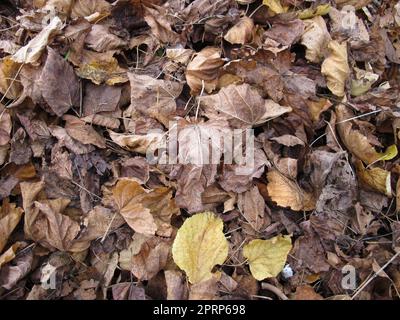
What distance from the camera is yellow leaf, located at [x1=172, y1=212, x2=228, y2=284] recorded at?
4.73 ft

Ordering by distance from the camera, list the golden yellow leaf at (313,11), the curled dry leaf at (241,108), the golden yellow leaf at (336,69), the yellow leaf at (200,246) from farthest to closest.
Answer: the golden yellow leaf at (313,11)
the golden yellow leaf at (336,69)
the curled dry leaf at (241,108)
the yellow leaf at (200,246)

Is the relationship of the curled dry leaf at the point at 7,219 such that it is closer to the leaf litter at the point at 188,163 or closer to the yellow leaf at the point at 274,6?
the leaf litter at the point at 188,163

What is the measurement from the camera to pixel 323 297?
150 cm

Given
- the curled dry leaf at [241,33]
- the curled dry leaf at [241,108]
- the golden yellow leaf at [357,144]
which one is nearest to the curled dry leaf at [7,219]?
the curled dry leaf at [241,108]

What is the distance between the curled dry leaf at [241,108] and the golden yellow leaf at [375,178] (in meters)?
0.35

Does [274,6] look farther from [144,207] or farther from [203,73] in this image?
[144,207]

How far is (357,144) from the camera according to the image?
1592 millimetres

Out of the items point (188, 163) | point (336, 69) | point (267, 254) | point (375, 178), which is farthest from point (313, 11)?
point (267, 254)

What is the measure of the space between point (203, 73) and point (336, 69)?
1.66ft

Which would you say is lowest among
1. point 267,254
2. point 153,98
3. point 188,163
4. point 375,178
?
point 267,254

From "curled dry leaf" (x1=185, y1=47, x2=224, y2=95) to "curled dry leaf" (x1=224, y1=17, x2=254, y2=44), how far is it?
0.10 meters

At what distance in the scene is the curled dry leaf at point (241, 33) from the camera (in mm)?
1669

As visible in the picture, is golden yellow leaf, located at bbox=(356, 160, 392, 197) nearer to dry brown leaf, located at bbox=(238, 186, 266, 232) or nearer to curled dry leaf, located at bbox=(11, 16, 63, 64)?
dry brown leaf, located at bbox=(238, 186, 266, 232)
